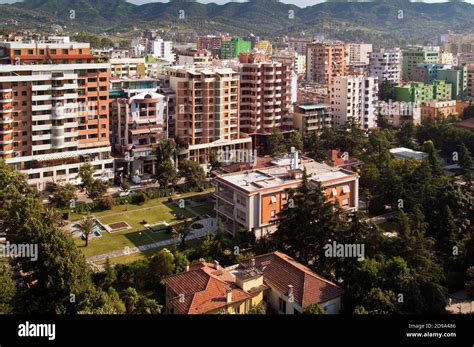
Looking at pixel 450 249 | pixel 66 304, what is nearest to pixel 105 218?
pixel 66 304

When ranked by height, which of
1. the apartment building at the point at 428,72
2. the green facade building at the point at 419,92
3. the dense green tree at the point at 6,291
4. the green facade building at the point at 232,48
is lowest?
the dense green tree at the point at 6,291

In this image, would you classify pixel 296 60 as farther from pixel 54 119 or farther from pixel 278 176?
pixel 278 176

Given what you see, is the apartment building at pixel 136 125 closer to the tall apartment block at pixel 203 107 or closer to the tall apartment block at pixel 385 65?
the tall apartment block at pixel 203 107

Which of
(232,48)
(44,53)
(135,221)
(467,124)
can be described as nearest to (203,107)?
(44,53)

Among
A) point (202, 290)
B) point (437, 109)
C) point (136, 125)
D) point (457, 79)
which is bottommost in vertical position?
point (202, 290)

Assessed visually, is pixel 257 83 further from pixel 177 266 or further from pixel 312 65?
pixel 312 65

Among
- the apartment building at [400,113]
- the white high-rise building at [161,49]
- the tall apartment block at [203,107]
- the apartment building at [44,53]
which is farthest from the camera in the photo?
the white high-rise building at [161,49]

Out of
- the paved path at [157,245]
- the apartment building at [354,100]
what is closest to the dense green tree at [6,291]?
the paved path at [157,245]

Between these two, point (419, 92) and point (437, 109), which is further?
point (419, 92)
